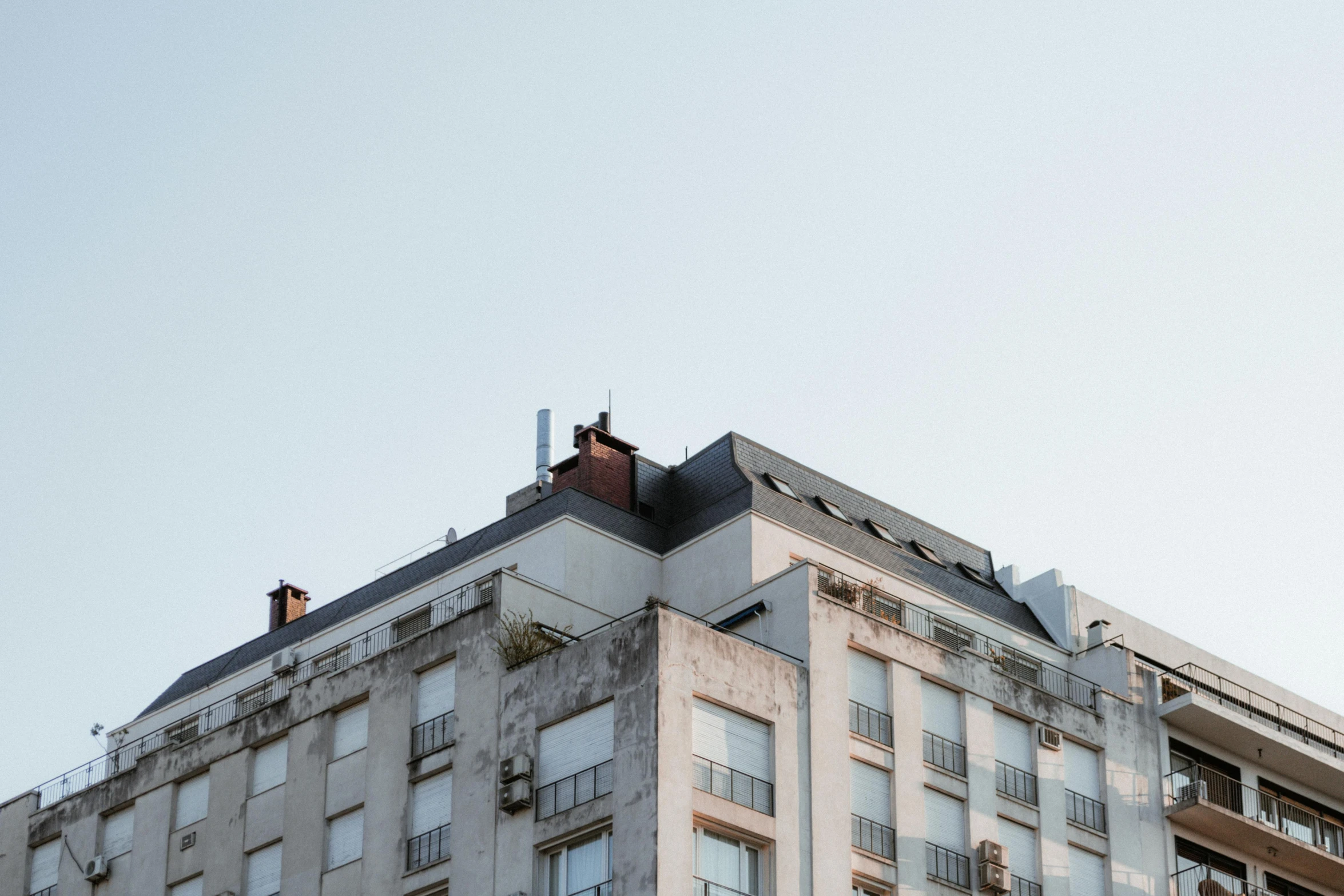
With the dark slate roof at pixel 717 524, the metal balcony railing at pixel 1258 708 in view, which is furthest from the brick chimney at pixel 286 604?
the metal balcony railing at pixel 1258 708

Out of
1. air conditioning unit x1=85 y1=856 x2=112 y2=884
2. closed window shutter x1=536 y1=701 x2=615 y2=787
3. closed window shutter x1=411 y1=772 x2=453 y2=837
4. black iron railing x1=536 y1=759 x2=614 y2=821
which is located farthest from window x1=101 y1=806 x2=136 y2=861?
black iron railing x1=536 y1=759 x2=614 y2=821

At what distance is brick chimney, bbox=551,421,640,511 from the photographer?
54188mm

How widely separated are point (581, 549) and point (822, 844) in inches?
437

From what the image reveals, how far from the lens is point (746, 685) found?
43594mm

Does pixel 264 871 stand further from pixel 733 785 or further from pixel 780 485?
pixel 780 485

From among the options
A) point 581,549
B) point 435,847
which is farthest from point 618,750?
point 581,549

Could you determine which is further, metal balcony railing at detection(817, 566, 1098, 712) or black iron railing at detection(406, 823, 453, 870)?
metal balcony railing at detection(817, 566, 1098, 712)

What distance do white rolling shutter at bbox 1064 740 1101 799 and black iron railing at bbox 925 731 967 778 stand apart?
133 inches

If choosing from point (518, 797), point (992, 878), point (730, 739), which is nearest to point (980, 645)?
point (992, 878)

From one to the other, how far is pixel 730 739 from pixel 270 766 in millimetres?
12319

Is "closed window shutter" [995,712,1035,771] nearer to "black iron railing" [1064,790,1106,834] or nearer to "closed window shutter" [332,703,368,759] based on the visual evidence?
"black iron railing" [1064,790,1106,834]

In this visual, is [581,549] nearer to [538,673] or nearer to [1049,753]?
[538,673]

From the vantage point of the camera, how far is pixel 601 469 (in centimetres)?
5441

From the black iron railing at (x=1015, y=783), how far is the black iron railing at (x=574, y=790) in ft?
33.1
